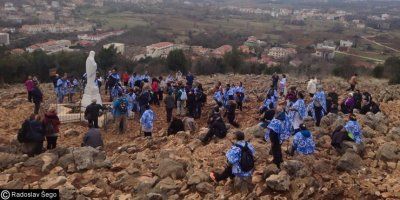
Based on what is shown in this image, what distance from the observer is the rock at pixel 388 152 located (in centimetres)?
1128

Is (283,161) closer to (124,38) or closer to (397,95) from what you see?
(397,95)

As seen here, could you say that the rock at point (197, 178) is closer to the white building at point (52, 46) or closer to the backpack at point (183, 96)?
the backpack at point (183, 96)

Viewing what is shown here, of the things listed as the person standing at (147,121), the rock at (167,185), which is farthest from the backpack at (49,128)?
the rock at (167,185)

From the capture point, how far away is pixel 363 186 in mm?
9789

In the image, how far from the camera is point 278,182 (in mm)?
9297

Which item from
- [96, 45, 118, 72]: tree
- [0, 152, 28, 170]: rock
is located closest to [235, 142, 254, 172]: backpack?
[0, 152, 28, 170]: rock

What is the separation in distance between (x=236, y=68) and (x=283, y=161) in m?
30.8

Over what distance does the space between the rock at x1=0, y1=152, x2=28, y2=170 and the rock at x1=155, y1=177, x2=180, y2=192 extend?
381 cm

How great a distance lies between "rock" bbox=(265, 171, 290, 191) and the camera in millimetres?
Result: 9297

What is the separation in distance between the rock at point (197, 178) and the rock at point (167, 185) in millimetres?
315

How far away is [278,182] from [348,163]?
2333mm

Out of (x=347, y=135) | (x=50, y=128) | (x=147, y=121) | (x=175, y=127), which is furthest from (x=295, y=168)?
(x=50, y=128)

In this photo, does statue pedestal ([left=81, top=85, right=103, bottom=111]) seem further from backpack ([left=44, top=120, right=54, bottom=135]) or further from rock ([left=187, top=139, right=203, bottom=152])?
rock ([left=187, top=139, right=203, bottom=152])

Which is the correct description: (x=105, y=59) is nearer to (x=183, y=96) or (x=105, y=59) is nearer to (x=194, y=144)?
(x=183, y=96)
